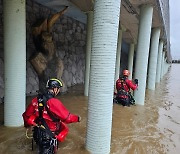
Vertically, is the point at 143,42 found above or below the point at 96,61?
above

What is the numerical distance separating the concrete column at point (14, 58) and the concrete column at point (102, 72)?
1.97 meters

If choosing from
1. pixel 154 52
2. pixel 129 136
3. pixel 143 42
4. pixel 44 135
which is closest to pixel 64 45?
pixel 154 52

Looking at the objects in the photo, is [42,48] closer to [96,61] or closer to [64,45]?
[64,45]

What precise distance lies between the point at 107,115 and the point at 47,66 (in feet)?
17.8

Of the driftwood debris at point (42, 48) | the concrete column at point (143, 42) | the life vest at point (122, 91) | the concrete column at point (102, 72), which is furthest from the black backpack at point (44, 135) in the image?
the concrete column at point (143, 42)

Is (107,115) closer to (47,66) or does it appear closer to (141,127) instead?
(141,127)

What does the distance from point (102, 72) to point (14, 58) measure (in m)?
2.24

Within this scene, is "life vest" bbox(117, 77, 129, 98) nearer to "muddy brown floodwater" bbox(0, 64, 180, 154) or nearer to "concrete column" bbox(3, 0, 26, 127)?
"muddy brown floodwater" bbox(0, 64, 180, 154)

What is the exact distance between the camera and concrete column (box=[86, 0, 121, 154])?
11.0ft

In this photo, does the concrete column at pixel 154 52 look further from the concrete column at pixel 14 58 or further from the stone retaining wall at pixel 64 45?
the concrete column at pixel 14 58

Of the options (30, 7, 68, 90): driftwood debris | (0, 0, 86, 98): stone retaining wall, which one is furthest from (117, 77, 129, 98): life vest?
(0, 0, 86, 98): stone retaining wall

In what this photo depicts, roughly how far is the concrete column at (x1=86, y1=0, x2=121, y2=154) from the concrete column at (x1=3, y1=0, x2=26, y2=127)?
6.47ft

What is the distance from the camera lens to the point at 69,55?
12.3 metres

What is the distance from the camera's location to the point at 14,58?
4594mm
